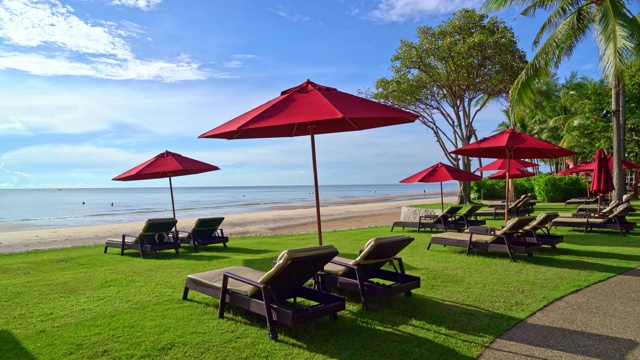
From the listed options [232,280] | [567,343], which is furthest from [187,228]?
[567,343]

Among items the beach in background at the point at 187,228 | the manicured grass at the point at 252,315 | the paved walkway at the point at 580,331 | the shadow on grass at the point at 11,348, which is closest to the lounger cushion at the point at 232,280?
the manicured grass at the point at 252,315

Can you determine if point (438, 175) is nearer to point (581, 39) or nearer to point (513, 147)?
point (513, 147)

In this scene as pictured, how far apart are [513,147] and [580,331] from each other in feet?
19.2

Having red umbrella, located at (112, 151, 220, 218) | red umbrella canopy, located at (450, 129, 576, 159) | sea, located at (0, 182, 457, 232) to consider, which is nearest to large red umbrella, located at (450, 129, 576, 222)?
red umbrella canopy, located at (450, 129, 576, 159)

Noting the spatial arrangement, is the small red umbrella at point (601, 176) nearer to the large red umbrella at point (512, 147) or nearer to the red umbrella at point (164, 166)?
the large red umbrella at point (512, 147)

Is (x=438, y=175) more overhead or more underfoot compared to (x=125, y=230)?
more overhead

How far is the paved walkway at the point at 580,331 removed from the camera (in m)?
3.77

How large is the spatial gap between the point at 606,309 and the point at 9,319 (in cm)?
664

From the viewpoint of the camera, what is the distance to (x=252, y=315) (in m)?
4.86

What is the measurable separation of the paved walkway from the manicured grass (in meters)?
0.17

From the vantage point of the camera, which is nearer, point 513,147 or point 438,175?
point 513,147

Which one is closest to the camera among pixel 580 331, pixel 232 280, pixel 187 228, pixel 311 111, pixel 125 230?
pixel 580 331

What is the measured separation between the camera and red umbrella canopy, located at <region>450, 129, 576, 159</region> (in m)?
9.16

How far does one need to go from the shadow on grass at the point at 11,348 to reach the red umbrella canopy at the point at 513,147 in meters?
8.39
